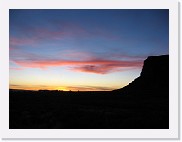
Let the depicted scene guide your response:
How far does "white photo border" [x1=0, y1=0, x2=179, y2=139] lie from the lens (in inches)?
297

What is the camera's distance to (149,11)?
846 centimetres

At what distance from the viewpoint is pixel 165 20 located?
834 cm
